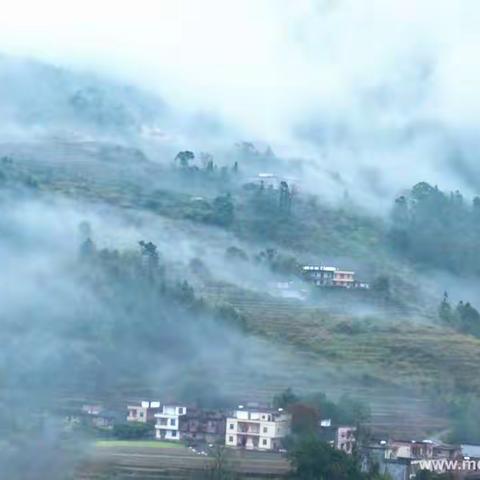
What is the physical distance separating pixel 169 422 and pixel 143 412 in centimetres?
50

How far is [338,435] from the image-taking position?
20141 millimetres

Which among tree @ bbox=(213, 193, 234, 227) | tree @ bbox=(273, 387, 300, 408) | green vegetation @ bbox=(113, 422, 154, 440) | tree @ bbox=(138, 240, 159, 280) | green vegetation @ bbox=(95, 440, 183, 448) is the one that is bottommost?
green vegetation @ bbox=(95, 440, 183, 448)

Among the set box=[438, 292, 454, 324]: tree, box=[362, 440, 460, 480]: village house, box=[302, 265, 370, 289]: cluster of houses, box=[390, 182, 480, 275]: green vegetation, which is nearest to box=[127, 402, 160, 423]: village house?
box=[362, 440, 460, 480]: village house

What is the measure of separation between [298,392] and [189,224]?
11912mm

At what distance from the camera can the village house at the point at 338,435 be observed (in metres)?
19.5

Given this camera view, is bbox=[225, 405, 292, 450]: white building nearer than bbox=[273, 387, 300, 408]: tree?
Yes

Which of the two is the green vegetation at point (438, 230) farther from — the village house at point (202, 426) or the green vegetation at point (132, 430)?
the green vegetation at point (132, 430)

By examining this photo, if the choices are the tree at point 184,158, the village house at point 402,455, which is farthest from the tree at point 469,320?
the tree at point 184,158

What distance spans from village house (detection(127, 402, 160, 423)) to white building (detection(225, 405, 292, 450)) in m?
1.21

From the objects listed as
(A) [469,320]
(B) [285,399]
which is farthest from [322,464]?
(A) [469,320]

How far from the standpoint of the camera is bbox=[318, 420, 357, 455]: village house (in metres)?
19.5

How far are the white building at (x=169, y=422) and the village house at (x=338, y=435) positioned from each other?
7.20 feet

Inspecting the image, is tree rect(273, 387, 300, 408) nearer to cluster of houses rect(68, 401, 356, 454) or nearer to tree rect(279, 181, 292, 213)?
cluster of houses rect(68, 401, 356, 454)

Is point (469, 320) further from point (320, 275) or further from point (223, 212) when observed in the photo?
point (223, 212)
